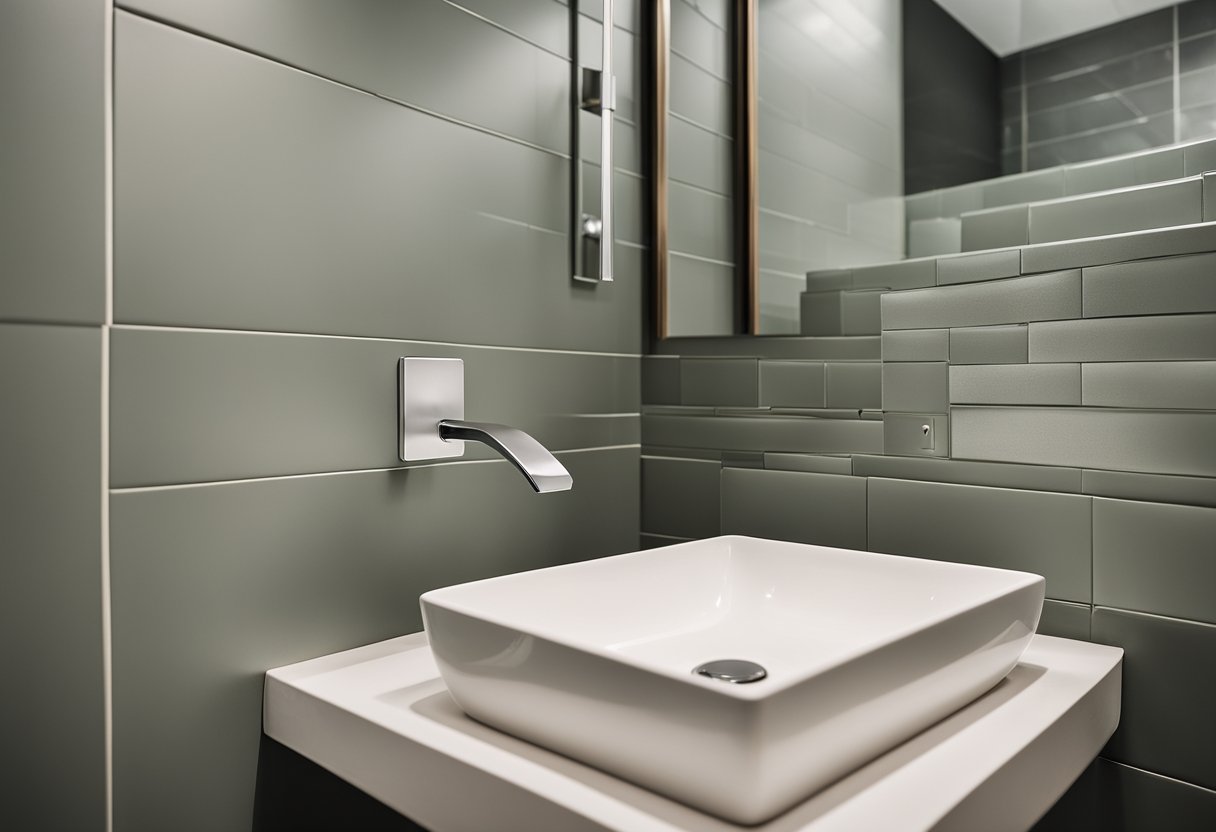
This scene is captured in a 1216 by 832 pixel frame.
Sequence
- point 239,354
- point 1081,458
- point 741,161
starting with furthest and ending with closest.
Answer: point 741,161 → point 1081,458 → point 239,354

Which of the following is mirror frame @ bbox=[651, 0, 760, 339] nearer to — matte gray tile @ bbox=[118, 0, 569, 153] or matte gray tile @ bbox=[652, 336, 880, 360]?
matte gray tile @ bbox=[652, 336, 880, 360]

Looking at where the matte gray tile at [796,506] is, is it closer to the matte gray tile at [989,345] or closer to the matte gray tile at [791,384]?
the matte gray tile at [791,384]

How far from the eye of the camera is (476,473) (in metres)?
1.15

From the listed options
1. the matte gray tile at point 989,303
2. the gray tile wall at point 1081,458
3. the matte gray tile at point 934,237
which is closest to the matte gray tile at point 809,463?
the gray tile wall at point 1081,458

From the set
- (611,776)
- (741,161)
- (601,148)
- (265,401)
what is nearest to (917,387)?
(741,161)

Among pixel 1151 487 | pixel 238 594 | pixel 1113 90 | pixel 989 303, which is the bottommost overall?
pixel 238 594

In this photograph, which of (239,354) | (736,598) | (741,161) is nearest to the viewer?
(239,354)

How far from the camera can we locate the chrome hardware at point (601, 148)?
1.25 metres

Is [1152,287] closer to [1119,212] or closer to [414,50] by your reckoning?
[1119,212]

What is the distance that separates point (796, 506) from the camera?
1269 mm

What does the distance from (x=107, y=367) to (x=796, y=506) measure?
36.1 inches

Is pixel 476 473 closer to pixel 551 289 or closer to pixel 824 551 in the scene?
pixel 551 289

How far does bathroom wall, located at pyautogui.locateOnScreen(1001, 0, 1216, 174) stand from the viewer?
98 centimetres

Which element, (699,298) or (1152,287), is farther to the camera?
(699,298)
